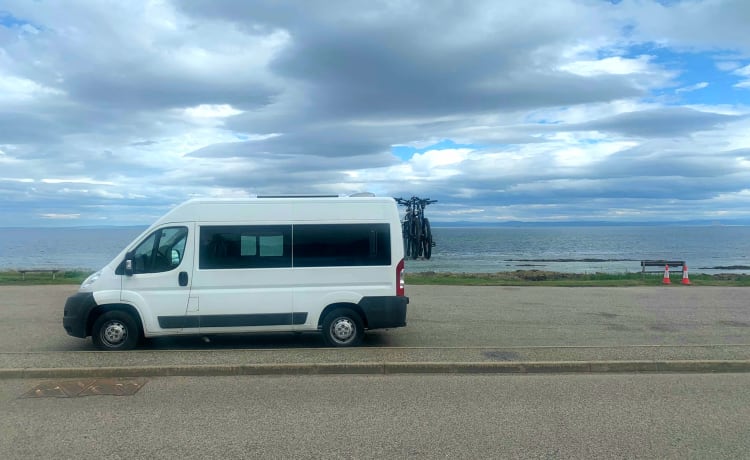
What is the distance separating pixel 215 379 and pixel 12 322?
277 inches

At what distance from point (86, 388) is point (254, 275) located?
288 cm

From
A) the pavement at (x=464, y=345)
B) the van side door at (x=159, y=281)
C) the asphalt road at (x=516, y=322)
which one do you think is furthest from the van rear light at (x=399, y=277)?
the van side door at (x=159, y=281)

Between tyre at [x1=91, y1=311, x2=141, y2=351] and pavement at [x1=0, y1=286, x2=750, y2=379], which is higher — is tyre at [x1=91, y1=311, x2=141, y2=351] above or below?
above

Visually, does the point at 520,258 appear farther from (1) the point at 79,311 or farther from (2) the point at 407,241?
(1) the point at 79,311

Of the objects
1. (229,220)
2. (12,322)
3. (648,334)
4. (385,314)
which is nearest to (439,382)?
(385,314)

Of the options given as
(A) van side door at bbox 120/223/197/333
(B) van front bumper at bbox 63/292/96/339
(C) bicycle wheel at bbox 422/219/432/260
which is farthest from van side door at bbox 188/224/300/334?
(C) bicycle wheel at bbox 422/219/432/260

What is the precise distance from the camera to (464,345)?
1005 cm

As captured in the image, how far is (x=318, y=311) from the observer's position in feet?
31.3

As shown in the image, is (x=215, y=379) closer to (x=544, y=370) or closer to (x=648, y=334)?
(x=544, y=370)

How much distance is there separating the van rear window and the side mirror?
0.97 metres

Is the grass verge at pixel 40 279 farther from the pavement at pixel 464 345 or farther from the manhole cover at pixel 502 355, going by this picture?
the manhole cover at pixel 502 355

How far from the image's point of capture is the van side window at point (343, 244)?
31.4 feet

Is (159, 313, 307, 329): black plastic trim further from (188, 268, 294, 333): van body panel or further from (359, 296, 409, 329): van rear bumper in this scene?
(359, 296, 409, 329): van rear bumper

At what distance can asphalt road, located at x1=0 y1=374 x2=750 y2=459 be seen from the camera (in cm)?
523
